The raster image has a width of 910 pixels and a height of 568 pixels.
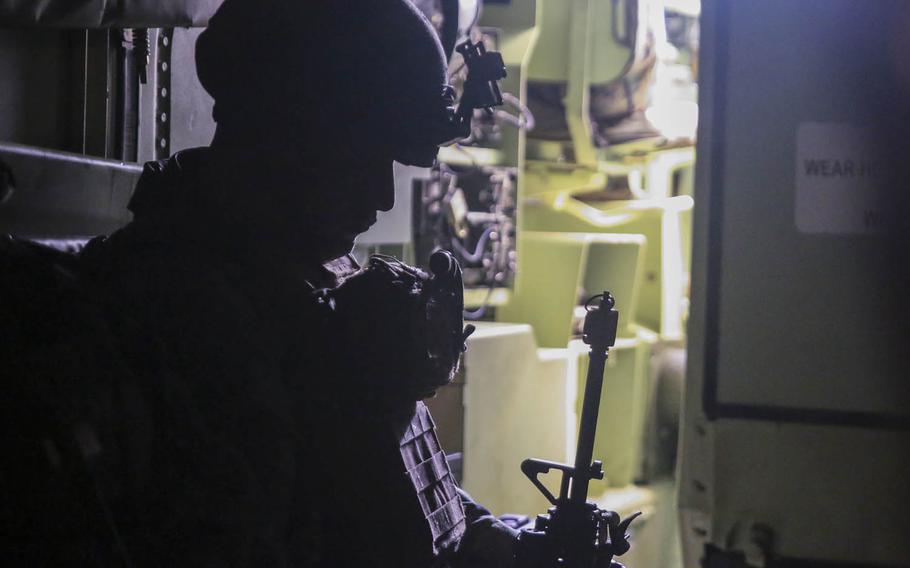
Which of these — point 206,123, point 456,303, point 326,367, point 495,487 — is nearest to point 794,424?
point 456,303

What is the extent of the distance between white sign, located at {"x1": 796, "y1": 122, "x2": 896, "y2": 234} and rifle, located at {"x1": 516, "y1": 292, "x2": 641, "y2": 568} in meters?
Answer: 0.41

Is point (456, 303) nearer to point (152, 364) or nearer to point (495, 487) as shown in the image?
point (152, 364)

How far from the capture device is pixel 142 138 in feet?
7.18

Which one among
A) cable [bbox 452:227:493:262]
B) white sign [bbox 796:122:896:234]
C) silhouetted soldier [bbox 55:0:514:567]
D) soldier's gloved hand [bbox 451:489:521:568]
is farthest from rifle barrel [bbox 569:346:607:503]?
cable [bbox 452:227:493:262]

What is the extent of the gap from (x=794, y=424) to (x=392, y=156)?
82cm

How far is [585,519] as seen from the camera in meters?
1.97

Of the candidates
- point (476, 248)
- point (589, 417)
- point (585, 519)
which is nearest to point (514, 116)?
point (476, 248)

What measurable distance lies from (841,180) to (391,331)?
783mm

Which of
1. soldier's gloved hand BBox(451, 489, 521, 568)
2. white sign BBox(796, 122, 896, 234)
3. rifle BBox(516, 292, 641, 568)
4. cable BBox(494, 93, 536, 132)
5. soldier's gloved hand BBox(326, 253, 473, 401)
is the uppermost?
cable BBox(494, 93, 536, 132)

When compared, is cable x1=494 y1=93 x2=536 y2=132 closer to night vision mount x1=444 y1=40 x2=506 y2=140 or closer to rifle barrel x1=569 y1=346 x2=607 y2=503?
night vision mount x1=444 y1=40 x2=506 y2=140

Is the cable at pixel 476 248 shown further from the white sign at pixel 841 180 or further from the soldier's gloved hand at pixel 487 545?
the white sign at pixel 841 180

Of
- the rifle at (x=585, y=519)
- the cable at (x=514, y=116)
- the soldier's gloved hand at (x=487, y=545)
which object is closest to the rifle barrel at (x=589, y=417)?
the rifle at (x=585, y=519)

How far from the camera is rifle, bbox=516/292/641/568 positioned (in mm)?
1969

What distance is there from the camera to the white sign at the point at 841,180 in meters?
1.73
